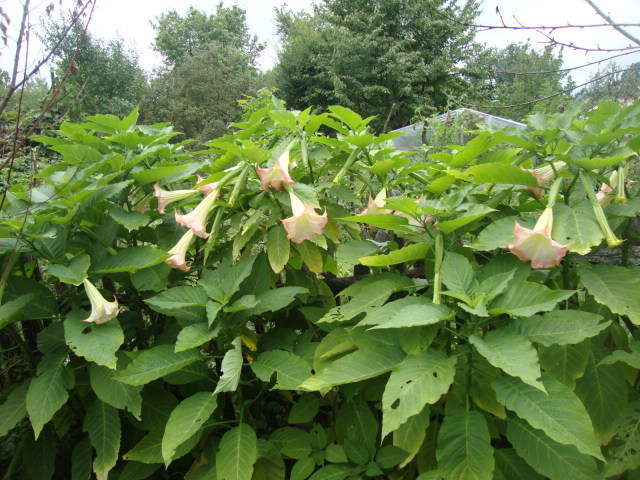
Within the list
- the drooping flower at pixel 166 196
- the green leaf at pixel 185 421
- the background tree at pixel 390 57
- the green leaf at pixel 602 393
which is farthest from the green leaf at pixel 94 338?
the background tree at pixel 390 57

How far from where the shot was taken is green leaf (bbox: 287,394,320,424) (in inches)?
57.4

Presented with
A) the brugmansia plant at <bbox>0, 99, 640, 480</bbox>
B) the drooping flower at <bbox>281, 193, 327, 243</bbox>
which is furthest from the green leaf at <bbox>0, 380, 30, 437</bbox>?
the drooping flower at <bbox>281, 193, 327, 243</bbox>

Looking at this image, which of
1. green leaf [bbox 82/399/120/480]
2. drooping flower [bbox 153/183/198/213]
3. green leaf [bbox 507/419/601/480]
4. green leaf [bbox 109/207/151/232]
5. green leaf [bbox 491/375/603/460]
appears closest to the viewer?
green leaf [bbox 491/375/603/460]

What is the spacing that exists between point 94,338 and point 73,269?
9.2 inches

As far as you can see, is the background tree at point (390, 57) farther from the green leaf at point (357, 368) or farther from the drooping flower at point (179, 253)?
the green leaf at point (357, 368)

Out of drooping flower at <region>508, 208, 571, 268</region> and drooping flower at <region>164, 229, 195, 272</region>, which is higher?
drooping flower at <region>164, 229, 195, 272</region>

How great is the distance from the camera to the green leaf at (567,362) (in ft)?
3.68

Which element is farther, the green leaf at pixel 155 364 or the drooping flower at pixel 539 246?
the green leaf at pixel 155 364

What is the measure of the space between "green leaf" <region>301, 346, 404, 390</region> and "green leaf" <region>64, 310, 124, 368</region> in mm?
563

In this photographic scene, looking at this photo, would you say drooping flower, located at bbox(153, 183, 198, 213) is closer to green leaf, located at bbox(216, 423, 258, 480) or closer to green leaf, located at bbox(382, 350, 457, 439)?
green leaf, located at bbox(216, 423, 258, 480)

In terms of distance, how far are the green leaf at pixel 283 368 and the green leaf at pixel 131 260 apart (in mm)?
458

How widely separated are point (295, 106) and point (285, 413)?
2482 cm

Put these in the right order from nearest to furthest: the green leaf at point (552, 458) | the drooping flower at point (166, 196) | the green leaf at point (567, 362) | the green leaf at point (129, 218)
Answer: the green leaf at point (552, 458) < the green leaf at point (567, 362) < the green leaf at point (129, 218) < the drooping flower at point (166, 196)

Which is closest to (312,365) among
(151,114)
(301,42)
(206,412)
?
(206,412)
